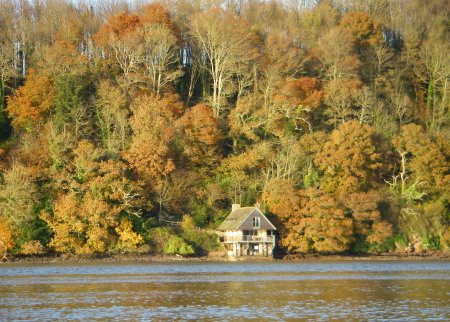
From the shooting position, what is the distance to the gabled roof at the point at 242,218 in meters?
70.3

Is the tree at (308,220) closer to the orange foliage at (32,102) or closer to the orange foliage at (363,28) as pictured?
the orange foliage at (32,102)

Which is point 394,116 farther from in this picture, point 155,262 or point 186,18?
point 155,262

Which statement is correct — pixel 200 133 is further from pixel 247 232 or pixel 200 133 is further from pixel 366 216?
pixel 366 216

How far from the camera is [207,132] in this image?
79375mm

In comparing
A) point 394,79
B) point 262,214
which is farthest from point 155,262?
point 394,79

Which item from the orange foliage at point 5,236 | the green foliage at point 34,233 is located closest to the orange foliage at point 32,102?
the green foliage at point 34,233

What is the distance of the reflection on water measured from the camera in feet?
100

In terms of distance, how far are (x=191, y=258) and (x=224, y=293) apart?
30893 millimetres

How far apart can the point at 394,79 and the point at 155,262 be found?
4911 cm

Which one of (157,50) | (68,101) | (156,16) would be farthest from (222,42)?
(68,101)

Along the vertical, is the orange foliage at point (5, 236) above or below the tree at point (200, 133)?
below

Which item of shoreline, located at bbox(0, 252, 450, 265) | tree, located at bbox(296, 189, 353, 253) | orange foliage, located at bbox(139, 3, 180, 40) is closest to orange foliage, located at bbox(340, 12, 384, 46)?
orange foliage, located at bbox(139, 3, 180, 40)

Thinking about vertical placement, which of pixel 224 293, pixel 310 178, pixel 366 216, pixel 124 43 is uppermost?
pixel 124 43

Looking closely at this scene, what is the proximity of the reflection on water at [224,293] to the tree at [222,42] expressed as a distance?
114 ft
